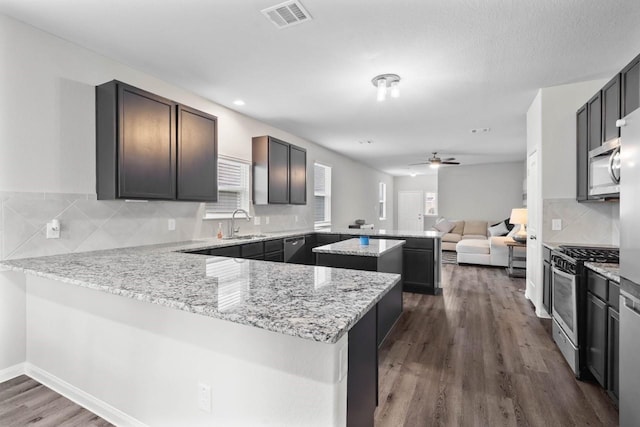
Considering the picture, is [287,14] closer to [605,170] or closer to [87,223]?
[87,223]

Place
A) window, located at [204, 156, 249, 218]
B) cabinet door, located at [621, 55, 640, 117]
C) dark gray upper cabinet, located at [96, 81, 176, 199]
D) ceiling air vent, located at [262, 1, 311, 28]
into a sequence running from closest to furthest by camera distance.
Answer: ceiling air vent, located at [262, 1, 311, 28] → cabinet door, located at [621, 55, 640, 117] → dark gray upper cabinet, located at [96, 81, 176, 199] → window, located at [204, 156, 249, 218]

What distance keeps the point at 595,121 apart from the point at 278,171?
355 centimetres

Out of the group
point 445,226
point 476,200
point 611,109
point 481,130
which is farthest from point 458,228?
point 611,109

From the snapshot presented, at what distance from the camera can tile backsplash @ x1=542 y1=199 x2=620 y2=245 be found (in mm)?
3248

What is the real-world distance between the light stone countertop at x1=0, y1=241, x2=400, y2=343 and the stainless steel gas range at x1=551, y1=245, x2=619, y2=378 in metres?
1.64

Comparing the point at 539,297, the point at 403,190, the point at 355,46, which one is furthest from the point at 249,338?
the point at 403,190

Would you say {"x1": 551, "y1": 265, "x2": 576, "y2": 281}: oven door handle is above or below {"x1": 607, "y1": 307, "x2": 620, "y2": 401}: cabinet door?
above

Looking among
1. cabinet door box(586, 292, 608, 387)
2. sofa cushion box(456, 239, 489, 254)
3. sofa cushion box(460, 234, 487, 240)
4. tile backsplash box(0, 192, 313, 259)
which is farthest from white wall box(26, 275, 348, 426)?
sofa cushion box(460, 234, 487, 240)

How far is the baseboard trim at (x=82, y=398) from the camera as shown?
1784 mm

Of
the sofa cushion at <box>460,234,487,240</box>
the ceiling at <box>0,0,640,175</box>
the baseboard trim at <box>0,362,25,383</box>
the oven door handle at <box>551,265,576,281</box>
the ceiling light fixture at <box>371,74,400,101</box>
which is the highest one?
the ceiling at <box>0,0,640,175</box>

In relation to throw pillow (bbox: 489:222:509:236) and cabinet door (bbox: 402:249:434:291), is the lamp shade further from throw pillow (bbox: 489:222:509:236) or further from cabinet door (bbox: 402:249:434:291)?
cabinet door (bbox: 402:249:434:291)

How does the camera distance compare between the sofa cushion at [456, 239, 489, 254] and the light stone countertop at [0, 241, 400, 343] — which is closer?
the light stone countertop at [0, 241, 400, 343]

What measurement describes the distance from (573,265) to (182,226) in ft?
11.6

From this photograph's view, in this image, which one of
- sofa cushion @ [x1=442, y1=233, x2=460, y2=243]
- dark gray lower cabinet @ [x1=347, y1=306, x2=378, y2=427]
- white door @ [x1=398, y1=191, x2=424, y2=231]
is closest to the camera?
dark gray lower cabinet @ [x1=347, y1=306, x2=378, y2=427]
